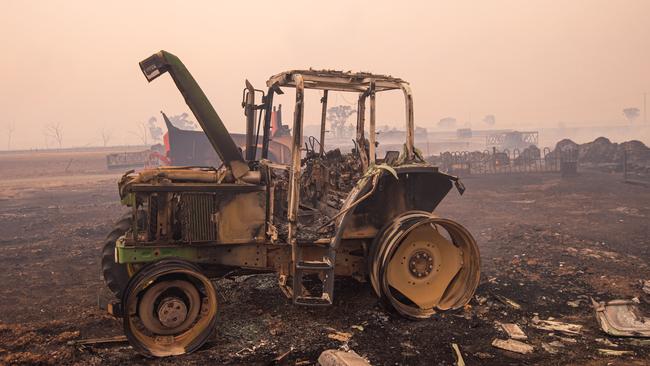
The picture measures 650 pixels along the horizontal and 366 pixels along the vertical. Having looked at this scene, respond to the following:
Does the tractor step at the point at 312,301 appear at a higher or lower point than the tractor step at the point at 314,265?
lower

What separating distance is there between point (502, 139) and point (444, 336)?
5095cm

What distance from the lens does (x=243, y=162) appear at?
4.61 metres

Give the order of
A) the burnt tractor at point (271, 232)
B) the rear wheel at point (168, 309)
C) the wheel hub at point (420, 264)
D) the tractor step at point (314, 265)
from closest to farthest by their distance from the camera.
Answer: the rear wheel at point (168, 309)
the burnt tractor at point (271, 232)
the tractor step at point (314, 265)
the wheel hub at point (420, 264)

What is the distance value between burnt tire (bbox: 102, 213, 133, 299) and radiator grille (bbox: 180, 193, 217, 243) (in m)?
1.17

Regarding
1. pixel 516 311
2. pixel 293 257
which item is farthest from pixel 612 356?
pixel 293 257

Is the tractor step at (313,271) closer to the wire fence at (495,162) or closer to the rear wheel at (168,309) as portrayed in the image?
the rear wheel at (168,309)

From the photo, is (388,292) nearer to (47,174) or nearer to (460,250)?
(460,250)

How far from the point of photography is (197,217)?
4.36m

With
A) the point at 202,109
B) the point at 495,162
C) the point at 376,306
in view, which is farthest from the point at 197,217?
the point at 495,162

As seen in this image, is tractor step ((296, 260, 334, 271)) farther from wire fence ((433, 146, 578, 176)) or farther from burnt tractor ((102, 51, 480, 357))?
wire fence ((433, 146, 578, 176))

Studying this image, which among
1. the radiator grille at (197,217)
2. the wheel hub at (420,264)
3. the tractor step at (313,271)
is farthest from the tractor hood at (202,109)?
the wheel hub at (420,264)

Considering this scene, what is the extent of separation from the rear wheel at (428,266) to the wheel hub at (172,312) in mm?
1888

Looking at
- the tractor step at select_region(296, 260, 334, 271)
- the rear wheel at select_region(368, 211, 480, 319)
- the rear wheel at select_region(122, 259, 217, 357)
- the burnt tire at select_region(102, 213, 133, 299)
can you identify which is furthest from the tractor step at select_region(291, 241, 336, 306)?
the burnt tire at select_region(102, 213, 133, 299)

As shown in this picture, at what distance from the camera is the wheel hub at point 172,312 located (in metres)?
3.90
